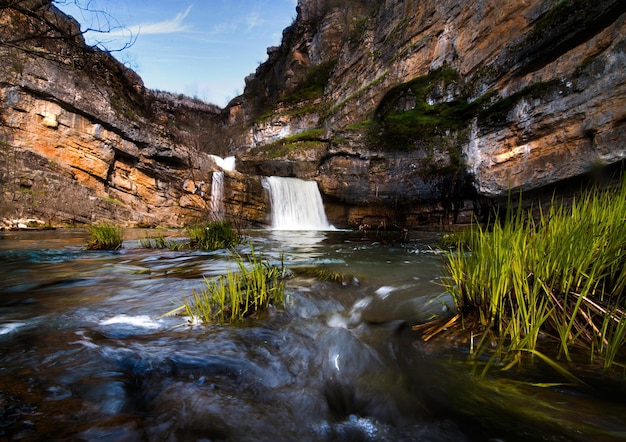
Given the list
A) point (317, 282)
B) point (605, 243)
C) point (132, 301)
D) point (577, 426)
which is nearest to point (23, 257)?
point (132, 301)

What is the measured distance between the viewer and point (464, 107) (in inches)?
506

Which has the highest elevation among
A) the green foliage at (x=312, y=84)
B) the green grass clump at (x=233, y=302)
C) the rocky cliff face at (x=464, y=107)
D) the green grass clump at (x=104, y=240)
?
the green foliage at (x=312, y=84)

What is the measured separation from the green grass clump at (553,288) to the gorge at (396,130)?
20.1ft

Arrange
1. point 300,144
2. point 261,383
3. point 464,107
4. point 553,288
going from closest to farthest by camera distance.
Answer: point 261,383
point 553,288
point 464,107
point 300,144

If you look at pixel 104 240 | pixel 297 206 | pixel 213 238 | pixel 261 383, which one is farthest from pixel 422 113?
pixel 261 383

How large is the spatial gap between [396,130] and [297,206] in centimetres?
727

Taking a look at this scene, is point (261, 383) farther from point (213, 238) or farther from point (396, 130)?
point (396, 130)

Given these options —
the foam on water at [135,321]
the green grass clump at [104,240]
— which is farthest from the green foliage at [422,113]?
the foam on water at [135,321]

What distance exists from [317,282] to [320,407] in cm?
217

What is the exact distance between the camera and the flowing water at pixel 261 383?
3.74 ft

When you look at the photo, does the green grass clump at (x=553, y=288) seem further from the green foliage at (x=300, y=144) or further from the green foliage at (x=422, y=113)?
the green foliage at (x=300, y=144)

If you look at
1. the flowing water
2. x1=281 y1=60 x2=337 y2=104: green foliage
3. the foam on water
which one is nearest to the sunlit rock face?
the foam on water

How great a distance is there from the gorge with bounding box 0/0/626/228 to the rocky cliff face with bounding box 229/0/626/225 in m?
0.05

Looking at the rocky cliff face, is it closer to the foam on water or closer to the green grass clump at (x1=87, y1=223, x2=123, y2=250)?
the foam on water
